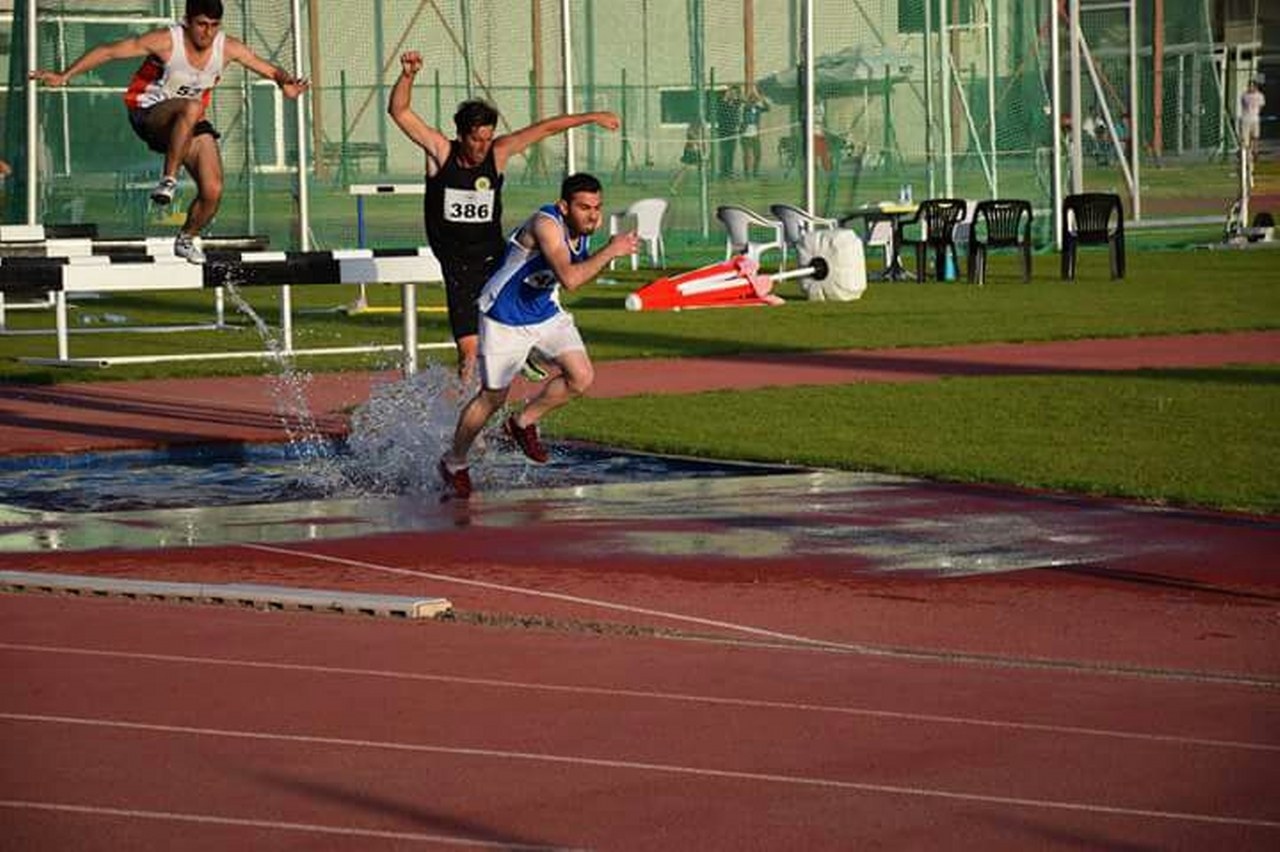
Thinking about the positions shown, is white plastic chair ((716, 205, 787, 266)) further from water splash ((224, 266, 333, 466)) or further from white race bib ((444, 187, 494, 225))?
Answer: white race bib ((444, 187, 494, 225))

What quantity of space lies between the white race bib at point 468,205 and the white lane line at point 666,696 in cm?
697

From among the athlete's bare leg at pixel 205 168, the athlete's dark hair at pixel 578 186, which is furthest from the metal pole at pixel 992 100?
the athlete's dark hair at pixel 578 186

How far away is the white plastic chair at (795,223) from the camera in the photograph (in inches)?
1215

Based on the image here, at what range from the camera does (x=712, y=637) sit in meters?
9.49

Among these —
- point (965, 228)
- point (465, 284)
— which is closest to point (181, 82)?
point (465, 284)

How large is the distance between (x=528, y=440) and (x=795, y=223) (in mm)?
17403

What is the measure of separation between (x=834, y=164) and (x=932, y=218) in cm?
538

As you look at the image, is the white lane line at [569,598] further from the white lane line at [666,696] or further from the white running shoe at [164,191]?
the white running shoe at [164,191]

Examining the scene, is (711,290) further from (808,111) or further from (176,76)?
(176,76)

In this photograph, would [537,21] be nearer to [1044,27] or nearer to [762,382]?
[1044,27]

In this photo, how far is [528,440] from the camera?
47.3 ft

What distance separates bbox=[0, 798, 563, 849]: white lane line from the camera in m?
6.50

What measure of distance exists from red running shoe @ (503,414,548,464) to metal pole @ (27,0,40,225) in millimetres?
10895

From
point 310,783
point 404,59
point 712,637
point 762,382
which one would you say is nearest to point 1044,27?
point 762,382
